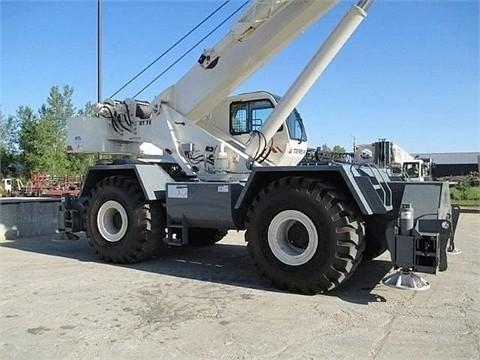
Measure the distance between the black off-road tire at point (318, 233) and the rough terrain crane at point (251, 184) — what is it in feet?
0.05

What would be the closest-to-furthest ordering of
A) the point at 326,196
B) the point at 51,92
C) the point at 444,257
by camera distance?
the point at 444,257 < the point at 326,196 < the point at 51,92

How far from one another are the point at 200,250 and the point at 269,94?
3.23 m

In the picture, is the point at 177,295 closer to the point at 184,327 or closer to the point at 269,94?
the point at 184,327

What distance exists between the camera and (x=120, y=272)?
7512mm

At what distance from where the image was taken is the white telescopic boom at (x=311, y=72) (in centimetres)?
759

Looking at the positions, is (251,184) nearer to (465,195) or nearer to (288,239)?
(288,239)

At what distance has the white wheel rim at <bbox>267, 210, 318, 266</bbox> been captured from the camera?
6.12 meters

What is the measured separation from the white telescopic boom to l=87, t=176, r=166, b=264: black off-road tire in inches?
73.4

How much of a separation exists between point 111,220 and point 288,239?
139 inches

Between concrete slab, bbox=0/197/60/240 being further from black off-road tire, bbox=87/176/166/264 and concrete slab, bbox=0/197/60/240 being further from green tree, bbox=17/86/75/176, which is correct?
green tree, bbox=17/86/75/176

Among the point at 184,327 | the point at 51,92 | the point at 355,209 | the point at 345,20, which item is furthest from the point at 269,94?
the point at 51,92

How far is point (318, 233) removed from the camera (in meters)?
6.04

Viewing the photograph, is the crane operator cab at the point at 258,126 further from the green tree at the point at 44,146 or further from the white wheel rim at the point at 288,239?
the green tree at the point at 44,146

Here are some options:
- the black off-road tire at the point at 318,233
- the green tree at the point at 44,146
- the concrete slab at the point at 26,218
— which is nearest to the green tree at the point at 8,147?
the green tree at the point at 44,146
